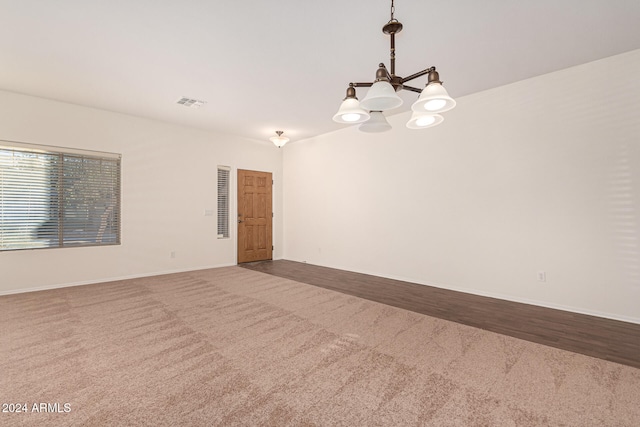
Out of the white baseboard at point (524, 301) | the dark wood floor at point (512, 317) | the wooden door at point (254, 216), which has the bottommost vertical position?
the dark wood floor at point (512, 317)

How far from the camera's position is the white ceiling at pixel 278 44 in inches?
99.7

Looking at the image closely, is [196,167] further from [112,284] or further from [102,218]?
[112,284]

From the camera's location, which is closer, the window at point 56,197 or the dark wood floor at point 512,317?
the dark wood floor at point 512,317

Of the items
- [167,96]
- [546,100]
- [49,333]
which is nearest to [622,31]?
[546,100]

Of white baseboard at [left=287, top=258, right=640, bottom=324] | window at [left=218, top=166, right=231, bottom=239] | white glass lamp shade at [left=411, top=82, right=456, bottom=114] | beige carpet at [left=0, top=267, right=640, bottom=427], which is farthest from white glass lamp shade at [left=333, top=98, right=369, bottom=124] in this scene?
window at [left=218, top=166, right=231, bottom=239]

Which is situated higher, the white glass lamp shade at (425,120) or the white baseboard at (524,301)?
the white glass lamp shade at (425,120)

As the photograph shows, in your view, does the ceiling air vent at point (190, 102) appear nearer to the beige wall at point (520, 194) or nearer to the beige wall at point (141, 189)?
the beige wall at point (141, 189)

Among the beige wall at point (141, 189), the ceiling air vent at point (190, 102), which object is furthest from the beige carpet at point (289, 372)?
the ceiling air vent at point (190, 102)

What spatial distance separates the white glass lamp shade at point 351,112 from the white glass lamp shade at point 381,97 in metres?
0.12

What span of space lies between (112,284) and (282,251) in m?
3.84

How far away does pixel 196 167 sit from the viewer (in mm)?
6172

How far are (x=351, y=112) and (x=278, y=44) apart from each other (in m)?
1.55

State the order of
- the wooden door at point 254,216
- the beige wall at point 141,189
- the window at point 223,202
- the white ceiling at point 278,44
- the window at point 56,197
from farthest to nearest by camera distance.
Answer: the wooden door at point 254,216 < the window at point 223,202 < the beige wall at point 141,189 < the window at point 56,197 < the white ceiling at point 278,44

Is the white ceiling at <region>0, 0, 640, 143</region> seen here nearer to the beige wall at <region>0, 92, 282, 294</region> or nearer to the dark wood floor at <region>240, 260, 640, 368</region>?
the beige wall at <region>0, 92, 282, 294</region>
